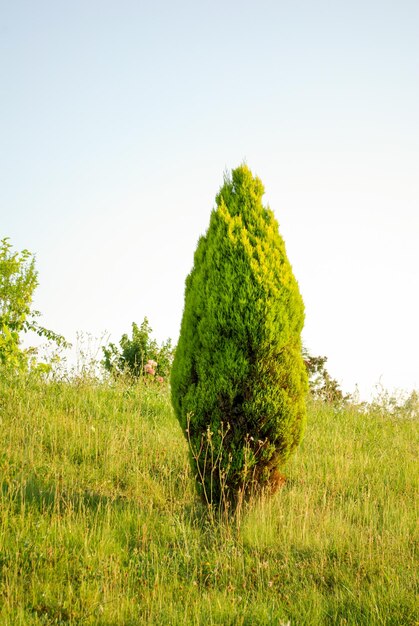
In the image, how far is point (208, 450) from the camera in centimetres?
605

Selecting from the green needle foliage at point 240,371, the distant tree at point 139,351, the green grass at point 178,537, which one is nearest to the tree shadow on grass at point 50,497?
the green grass at point 178,537

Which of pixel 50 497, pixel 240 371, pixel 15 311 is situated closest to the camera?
pixel 240 371

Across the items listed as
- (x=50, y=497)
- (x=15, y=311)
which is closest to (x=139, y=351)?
(x=15, y=311)

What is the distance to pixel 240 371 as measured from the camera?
5922 mm

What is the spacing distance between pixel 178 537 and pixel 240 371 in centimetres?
159

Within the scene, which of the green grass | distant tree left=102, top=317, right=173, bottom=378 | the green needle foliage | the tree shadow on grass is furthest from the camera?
distant tree left=102, top=317, right=173, bottom=378

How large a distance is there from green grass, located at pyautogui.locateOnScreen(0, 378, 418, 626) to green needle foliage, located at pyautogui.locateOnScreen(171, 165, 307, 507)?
46cm

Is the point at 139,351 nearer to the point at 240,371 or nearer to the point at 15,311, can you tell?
the point at 15,311

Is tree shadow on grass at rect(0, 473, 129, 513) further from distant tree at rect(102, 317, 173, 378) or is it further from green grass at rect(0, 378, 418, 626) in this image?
distant tree at rect(102, 317, 173, 378)

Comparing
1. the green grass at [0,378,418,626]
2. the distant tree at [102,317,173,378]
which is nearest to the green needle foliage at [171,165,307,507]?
the green grass at [0,378,418,626]

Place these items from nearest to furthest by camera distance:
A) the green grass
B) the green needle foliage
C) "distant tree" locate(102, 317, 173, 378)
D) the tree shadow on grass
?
1. the green grass
2. the tree shadow on grass
3. the green needle foliage
4. "distant tree" locate(102, 317, 173, 378)

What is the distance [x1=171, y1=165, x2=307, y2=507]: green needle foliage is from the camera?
5953mm

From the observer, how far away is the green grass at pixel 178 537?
4289 millimetres

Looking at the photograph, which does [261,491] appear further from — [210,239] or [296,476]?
[210,239]
